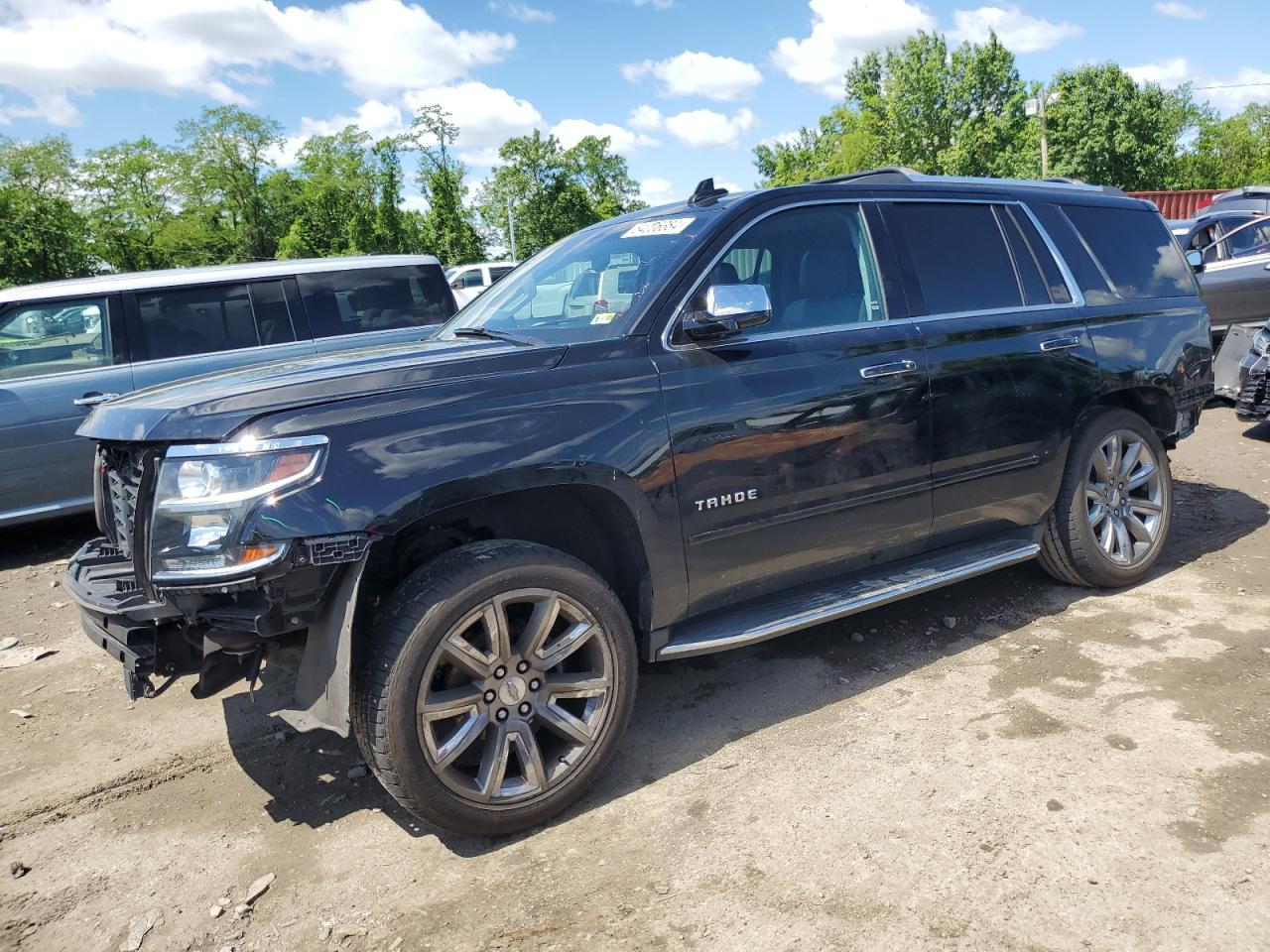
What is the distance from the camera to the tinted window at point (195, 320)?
6.72 meters

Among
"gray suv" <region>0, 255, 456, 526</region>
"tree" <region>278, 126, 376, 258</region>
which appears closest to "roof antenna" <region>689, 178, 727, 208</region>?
"gray suv" <region>0, 255, 456, 526</region>

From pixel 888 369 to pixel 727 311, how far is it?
2.93 feet

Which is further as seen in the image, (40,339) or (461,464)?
(40,339)

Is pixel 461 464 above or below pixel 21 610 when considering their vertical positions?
above

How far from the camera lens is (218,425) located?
8.34ft

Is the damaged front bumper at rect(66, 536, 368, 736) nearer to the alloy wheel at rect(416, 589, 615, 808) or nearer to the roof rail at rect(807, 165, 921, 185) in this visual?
the alloy wheel at rect(416, 589, 615, 808)

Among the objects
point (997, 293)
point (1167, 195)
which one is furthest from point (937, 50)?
point (997, 293)

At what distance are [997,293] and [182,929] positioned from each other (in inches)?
159

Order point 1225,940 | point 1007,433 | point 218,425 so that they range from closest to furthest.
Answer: point 1225,940, point 218,425, point 1007,433

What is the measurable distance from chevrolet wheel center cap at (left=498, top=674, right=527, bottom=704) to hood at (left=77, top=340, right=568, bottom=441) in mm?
971

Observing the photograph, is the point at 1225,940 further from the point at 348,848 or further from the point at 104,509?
the point at 104,509

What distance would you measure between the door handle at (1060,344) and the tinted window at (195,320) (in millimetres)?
5710

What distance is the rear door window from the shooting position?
672 cm

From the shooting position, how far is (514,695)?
2.85 metres
